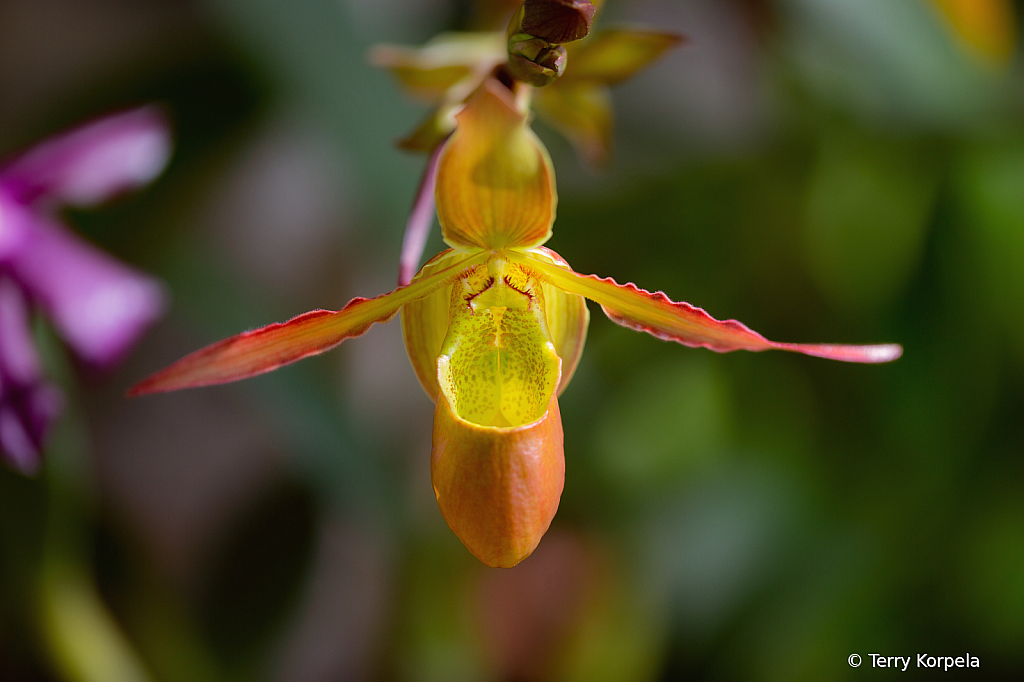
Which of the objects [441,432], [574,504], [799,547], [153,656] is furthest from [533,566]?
[441,432]

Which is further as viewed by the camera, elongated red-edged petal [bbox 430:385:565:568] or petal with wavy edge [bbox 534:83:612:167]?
petal with wavy edge [bbox 534:83:612:167]

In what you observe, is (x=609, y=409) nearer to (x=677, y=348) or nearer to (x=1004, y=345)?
(x=677, y=348)

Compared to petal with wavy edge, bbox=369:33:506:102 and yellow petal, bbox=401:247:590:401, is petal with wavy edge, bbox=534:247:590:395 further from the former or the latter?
petal with wavy edge, bbox=369:33:506:102

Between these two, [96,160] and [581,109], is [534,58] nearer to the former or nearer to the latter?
[581,109]

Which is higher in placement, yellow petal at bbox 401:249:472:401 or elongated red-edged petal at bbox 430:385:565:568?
yellow petal at bbox 401:249:472:401

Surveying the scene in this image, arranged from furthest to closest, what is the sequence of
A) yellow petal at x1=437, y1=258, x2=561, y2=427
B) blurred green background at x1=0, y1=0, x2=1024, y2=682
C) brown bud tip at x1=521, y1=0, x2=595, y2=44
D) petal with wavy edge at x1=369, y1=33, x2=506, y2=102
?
blurred green background at x1=0, y1=0, x2=1024, y2=682
petal with wavy edge at x1=369, y1=33, x2=506, y2=102
yellow petal at x1=437, y1=258, x2=561, y2=427
brown bud tip at x1=521, y1=0, x2=595, y2=44

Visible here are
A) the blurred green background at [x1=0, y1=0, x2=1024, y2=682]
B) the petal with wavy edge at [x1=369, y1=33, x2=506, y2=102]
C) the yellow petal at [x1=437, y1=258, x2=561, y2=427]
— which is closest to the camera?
the yellow petal at [x1=437, y1=258, x2=561, y2=427]

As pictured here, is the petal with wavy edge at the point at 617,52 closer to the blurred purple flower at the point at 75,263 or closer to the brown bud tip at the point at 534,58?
the brown bud tip at the point at 534,58

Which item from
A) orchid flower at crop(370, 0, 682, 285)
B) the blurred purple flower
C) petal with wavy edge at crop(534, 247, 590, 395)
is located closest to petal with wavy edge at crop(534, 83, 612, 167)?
orchid flower at crop(370, 0, 682, 285)
